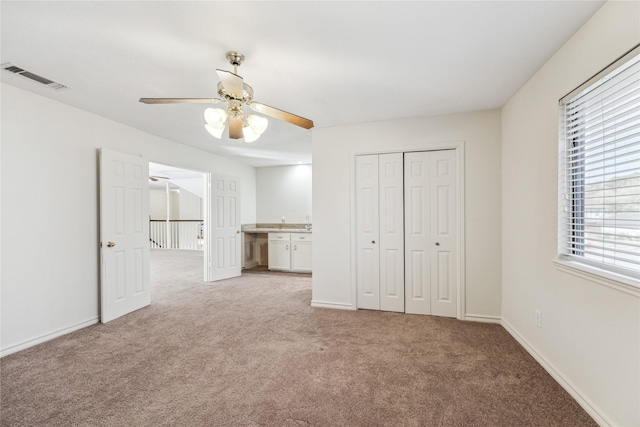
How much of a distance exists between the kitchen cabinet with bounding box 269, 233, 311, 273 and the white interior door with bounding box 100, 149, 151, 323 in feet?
8.78

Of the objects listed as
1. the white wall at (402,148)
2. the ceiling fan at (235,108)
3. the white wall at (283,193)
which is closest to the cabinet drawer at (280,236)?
the white wall at (283,193)

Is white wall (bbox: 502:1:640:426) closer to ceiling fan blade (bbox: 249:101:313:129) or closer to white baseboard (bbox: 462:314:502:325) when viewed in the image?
white baseboard (bbox: 462:314:502:325)

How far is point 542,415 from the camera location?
5.62 ft

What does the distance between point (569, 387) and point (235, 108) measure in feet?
9.66

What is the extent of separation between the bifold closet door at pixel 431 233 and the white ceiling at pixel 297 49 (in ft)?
2.27

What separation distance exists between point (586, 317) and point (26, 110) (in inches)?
187

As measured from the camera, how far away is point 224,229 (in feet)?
17.8

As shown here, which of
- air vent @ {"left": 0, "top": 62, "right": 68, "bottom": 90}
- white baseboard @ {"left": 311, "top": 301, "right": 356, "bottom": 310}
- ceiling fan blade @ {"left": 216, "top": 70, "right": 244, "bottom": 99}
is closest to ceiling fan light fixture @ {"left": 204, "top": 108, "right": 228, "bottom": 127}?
ceiling fan blade @ {"left": 216, "top": 70, "right": 244, "bottom": 99}

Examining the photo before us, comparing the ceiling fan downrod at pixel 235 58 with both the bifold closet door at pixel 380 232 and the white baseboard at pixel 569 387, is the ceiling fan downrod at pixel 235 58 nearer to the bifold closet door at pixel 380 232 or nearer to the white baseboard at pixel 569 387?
the bifold closet door at pixel 380 232

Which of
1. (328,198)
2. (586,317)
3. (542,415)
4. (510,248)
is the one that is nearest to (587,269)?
(586,317)

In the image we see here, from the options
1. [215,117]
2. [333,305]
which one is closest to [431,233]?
[333,305]

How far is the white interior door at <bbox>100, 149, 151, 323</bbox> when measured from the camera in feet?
10.8

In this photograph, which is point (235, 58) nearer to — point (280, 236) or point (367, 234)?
point (367, 234)

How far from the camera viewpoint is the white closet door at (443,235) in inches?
131
